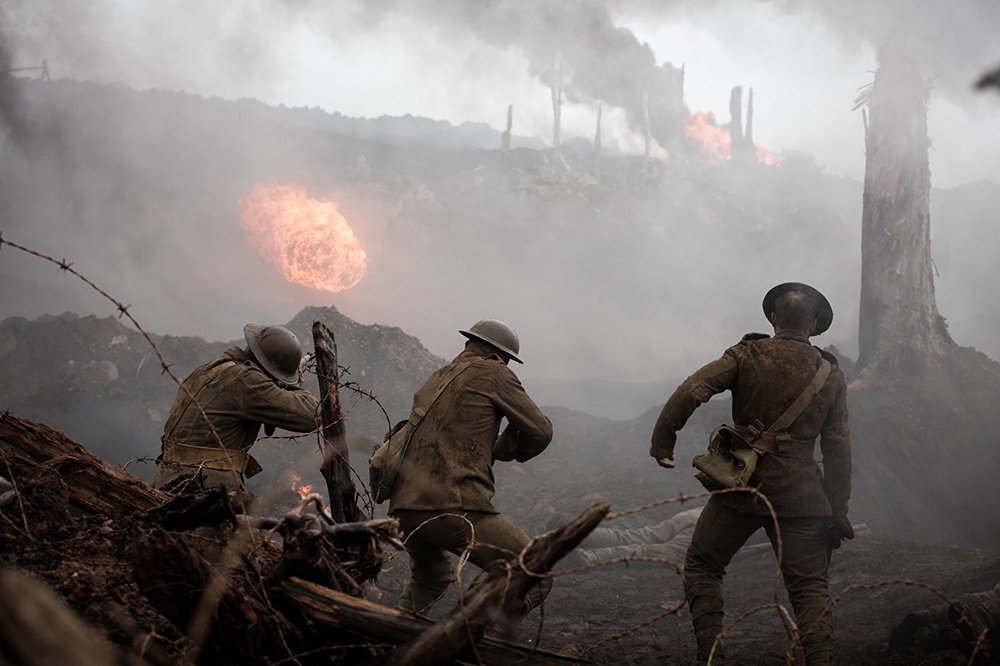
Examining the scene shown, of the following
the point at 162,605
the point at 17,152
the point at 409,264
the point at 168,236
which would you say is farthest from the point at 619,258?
the point at 162,605

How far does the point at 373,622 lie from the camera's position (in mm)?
1799

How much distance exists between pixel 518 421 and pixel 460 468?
16.9 inches

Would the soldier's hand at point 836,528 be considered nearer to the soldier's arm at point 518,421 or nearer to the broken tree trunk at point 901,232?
the soldier's arm at point 518,421

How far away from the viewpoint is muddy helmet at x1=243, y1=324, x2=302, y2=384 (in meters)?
3.98

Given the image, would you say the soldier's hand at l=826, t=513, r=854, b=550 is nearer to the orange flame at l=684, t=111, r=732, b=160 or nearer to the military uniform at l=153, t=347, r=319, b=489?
the military uniform at l=153, t=347, r=319, b=489

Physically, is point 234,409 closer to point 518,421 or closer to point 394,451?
point 394,451

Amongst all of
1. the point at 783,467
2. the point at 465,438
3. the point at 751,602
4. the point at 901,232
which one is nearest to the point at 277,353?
the point at 465,438

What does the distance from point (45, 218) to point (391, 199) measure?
15.6m

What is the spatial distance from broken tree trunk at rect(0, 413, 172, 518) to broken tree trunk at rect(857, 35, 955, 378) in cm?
1064

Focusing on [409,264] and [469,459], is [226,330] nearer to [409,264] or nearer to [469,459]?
[409,264]

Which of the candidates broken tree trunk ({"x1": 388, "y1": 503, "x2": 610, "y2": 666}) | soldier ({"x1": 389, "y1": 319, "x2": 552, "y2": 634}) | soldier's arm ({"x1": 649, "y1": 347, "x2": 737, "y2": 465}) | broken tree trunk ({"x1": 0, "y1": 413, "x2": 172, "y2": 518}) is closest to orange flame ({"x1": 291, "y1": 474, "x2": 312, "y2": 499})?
soldier ({"x1": 389, "y1": 319, "x2": 552, "y2": 634})

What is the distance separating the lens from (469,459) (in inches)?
137

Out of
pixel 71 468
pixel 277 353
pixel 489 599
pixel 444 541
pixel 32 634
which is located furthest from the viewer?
pixel 277 353

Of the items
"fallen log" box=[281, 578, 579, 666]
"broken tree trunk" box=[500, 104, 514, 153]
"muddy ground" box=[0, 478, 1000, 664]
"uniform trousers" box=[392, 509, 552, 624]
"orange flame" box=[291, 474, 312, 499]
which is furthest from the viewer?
"broken tree trunk" box=[500, 104, 514, 153]
